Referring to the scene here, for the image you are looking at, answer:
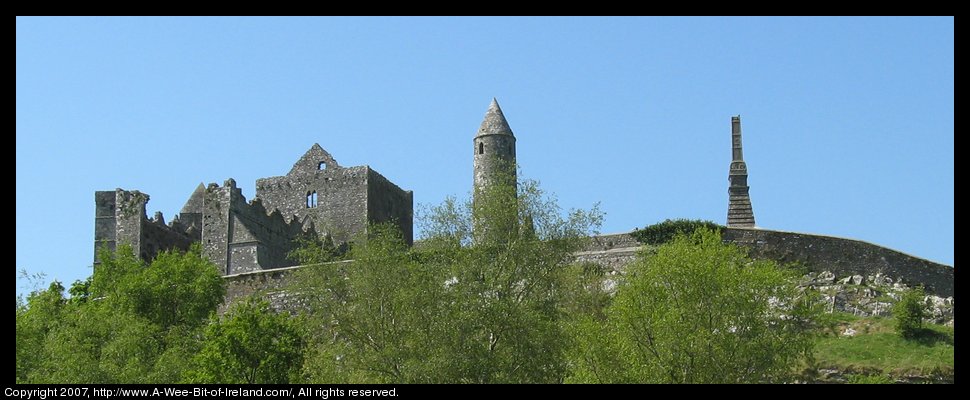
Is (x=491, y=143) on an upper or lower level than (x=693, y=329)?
upper

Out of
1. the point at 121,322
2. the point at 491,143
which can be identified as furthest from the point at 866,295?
the point at 121,322

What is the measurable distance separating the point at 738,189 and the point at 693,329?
22917 mm

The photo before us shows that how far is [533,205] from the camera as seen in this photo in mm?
46094

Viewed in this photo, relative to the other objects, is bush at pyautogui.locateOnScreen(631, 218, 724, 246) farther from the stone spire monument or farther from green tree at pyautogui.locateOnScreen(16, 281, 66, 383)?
green tree at pyautogui.locateOnScreen(16, 281, 66, 383)

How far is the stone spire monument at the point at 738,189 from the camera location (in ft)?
205

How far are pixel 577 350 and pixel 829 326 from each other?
12.2m

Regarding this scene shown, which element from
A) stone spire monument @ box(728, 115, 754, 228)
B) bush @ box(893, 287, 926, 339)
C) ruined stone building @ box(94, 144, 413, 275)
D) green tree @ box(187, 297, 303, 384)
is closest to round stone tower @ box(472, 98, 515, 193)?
ruined stone building @ box(94, 144, 413, 275)

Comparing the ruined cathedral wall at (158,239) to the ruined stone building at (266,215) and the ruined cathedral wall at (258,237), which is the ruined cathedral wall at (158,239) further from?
the ruined cathedral wall at (258,237)

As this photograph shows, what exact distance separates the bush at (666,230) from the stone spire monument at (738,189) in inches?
211

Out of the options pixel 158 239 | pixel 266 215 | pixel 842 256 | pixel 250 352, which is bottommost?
pixel 250 352

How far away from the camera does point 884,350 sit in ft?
156

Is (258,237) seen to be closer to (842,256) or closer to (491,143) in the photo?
(491,143)
